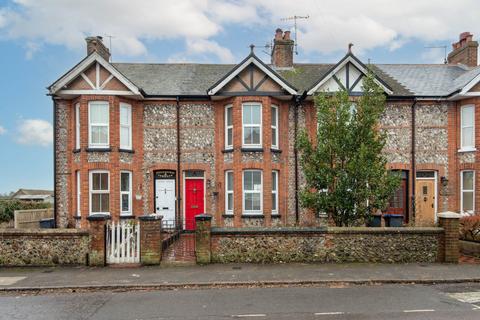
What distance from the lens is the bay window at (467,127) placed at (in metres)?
17.3

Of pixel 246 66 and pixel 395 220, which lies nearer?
pixel 395 220

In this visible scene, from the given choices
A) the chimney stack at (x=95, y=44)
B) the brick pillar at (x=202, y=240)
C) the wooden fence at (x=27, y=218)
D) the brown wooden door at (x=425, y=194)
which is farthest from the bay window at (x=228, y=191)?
the wooden fence at (x=27, y=218)

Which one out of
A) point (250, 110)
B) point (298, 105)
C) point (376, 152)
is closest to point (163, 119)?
point (250, 110)

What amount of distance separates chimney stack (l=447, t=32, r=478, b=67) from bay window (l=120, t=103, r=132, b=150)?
743 inches

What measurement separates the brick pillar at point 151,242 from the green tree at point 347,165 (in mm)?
4930

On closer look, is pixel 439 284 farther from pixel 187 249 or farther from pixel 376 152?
pixel 187 249

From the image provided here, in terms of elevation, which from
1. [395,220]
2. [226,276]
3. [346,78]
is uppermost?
[346,78]

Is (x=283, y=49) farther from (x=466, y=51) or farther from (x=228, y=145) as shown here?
(x=466, y=51)

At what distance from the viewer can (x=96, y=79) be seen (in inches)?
648

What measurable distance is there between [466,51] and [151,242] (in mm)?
20732

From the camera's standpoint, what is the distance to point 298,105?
1770cm

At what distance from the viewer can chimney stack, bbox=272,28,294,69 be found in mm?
20688

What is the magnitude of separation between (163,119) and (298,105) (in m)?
6.35

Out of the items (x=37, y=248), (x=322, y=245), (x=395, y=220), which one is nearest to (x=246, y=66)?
(x=322, y=245)
